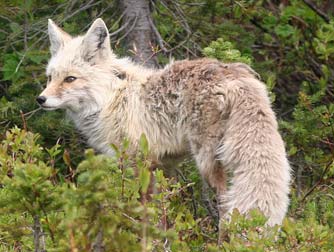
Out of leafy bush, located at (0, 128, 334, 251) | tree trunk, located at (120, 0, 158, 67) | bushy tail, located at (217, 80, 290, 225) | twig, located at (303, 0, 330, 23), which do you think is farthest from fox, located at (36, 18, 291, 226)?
twig, located at (303, 0, 330, 23)

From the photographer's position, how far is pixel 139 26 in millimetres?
7723

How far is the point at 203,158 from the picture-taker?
5.83 metres

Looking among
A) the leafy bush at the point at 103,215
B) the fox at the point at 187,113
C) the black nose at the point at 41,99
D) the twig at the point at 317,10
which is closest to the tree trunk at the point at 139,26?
the fox at the point at 187,113

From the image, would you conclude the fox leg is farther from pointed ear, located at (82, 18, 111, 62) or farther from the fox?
pointed ear, located at (82, 18, 111, 62)

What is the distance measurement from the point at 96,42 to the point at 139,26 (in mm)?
1240

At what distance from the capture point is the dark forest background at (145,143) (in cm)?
402

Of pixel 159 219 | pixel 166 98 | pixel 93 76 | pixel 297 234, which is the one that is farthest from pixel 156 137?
pixel 297 234

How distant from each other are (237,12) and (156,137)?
2.52m

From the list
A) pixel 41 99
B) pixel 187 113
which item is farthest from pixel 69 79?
pixel 187 113

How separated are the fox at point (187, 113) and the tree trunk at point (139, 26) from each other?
89cm

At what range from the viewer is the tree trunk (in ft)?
25.2

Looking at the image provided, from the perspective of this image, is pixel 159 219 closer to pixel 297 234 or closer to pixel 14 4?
pixel 297 234

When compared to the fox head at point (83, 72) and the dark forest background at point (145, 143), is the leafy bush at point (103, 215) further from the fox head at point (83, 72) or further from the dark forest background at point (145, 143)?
the fox head at point (83, 72)

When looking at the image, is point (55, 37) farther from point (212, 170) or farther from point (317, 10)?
point (317, 10)
